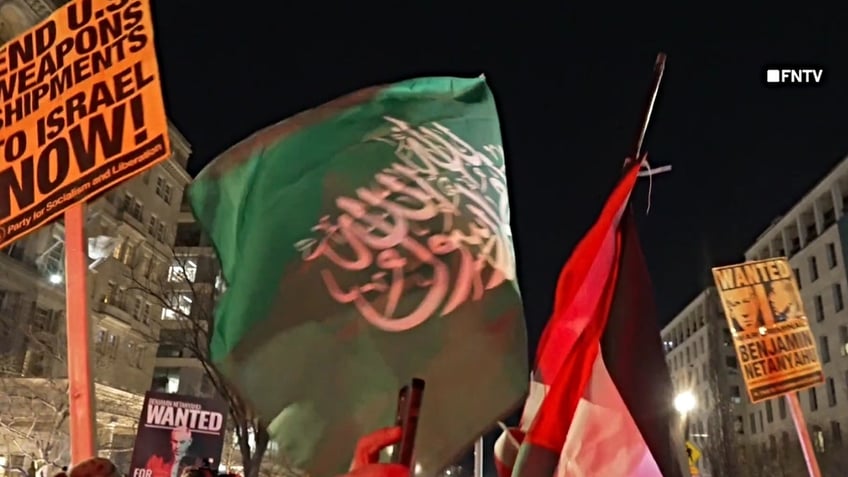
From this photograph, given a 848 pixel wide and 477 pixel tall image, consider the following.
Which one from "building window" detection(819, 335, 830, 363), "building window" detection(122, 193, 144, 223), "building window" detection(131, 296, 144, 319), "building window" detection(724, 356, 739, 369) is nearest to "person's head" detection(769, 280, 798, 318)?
"building window" detection(122, 193, 144, 223)

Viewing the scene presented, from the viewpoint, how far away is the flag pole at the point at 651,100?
12.3 feet

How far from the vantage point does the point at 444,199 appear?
381 centimetres

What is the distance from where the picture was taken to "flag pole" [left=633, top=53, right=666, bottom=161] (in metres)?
3.75

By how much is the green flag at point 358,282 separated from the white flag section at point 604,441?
0.90ft

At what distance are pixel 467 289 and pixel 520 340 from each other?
1.01ft

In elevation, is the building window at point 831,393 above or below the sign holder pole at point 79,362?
above

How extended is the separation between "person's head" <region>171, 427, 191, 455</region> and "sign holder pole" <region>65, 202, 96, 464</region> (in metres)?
6.97

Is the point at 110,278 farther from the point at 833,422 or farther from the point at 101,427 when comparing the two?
the point at 833,422

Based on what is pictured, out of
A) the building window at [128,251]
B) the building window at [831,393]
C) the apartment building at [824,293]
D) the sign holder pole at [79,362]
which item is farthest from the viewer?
the building window at [831,393]

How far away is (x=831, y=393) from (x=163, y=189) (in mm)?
40779

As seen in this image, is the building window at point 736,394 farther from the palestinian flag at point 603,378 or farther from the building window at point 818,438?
the palestinian flag at point 603,378

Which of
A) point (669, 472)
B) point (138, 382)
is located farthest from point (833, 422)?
point (669, 472)

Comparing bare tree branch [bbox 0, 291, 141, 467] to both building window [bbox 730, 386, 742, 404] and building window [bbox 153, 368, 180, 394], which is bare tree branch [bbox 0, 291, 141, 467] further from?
building window [bbox 730, 386, 742, 404]

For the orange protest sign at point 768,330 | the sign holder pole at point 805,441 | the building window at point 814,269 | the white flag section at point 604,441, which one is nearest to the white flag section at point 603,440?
the white flag section at point 604,441
